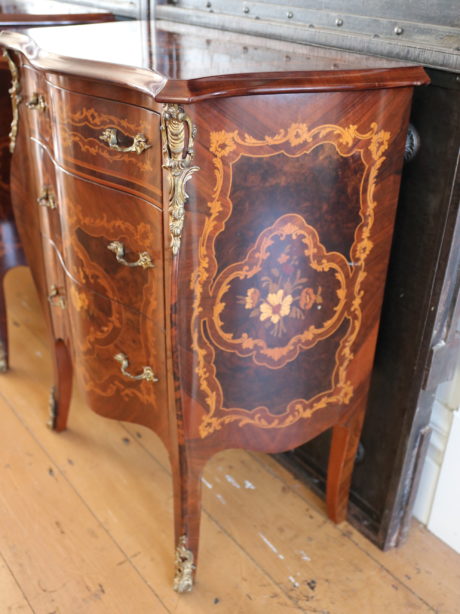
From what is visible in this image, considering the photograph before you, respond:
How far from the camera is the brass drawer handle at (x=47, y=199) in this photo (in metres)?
1.37

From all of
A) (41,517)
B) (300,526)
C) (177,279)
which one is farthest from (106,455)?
(177,279)

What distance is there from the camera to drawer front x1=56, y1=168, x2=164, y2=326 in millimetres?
1127

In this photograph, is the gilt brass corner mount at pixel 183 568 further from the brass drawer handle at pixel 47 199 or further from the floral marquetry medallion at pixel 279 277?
the brass drawer handle at pixel 47 199

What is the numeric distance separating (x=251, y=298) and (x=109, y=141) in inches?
14.7

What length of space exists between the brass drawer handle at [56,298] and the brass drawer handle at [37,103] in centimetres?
42

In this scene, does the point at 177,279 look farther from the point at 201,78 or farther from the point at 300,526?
the point at 300,526

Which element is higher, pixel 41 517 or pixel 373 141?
pixel 373 141

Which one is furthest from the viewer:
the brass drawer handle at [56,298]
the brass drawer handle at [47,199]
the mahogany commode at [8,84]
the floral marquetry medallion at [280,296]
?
the mahogany commode at [8,84]

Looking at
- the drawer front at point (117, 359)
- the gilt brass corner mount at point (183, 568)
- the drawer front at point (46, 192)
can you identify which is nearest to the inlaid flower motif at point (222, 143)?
the drawer front at point (117, 359)

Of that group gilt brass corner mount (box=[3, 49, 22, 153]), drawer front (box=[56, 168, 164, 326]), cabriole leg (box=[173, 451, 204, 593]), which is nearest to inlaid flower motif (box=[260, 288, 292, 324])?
drawer front (box=[56, 168, 164, 326])

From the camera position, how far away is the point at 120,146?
1.09m

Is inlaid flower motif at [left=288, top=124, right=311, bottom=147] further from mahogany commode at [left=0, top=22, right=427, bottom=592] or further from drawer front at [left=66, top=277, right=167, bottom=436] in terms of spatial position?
drawer front at [left=66, top=277, right=167, bottom=436]

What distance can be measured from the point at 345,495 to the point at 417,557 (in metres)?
0.22

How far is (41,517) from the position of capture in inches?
63.1
